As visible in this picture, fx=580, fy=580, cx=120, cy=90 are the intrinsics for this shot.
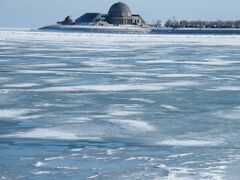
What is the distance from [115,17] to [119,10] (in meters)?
1.35

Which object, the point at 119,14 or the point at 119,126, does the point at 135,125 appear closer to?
the point at 119,126

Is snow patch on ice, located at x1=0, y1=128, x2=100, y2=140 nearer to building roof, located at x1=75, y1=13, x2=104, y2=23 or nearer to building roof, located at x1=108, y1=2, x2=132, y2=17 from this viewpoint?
building roof, located at x1=75, y1=13, x2=104, y2=23

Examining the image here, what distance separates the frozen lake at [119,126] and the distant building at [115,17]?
6816cm

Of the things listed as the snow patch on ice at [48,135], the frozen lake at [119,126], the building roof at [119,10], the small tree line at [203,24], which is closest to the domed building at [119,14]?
the building roof at [119,10]

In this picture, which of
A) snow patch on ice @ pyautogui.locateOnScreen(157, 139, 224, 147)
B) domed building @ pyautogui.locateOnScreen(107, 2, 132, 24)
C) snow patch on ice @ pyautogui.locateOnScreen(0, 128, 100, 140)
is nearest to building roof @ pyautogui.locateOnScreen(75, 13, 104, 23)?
domed building @ pyautogui.locateOnScreen(107, 2, 132, 24)

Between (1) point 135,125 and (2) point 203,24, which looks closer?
(1) point 135,125

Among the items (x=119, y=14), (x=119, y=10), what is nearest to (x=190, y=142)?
(x=119, y=14)

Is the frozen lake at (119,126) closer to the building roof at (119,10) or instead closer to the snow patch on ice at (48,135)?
the snow patch on ice at (48,135)

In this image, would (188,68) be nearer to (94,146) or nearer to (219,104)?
(219,104)

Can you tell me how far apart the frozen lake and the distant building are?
68163 mm

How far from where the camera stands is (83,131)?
6520 mm

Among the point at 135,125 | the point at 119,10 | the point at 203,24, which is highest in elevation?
the point at 135,125

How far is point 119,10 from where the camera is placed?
81.8m

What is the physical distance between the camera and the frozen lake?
4.98 meters
